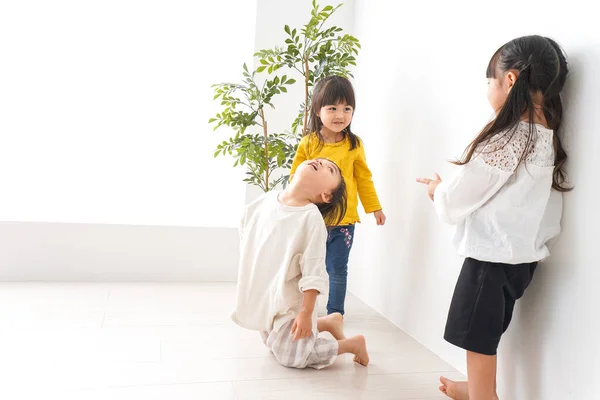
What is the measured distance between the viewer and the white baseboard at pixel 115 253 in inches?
121

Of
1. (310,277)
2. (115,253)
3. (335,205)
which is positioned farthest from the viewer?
(115,253)

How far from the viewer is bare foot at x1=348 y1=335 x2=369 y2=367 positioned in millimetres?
2113

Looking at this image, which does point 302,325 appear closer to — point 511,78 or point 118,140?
point 511,78

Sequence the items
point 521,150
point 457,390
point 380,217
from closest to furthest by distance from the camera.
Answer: point 521,150
point 457,390
point 380,217

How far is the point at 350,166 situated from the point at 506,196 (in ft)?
3.32

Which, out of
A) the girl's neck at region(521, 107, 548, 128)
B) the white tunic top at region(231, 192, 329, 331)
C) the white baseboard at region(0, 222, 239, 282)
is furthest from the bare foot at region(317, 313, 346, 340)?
the white baseboard at region(0, 222, 239, 282)

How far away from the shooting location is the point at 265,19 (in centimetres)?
331

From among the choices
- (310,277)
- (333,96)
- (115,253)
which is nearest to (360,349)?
(310,277)

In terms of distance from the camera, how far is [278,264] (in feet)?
6.82

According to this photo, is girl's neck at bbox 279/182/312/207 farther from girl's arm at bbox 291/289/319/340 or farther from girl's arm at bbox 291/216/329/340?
girl's arm at bbox 291/289/319/340

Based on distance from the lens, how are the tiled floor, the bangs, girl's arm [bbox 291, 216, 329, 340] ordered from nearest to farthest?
1. the tiled floor
2. girl's arm [bbox 291, 216, 329, 340]
3. the bangs

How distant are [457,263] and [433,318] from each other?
293mm

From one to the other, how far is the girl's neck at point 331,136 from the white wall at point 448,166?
26 centimetres

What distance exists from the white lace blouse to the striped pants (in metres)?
0.64
